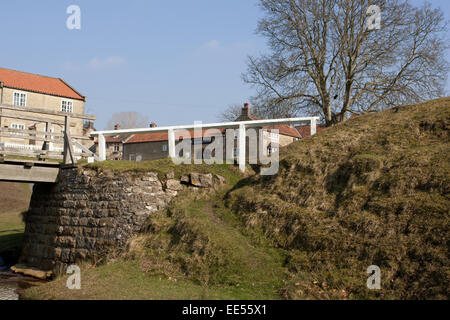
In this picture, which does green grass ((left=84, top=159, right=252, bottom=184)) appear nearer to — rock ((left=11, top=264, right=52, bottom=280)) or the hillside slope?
the hillside slope

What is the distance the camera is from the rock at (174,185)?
12.5 m

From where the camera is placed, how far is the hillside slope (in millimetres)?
7422

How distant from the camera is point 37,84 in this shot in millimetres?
45500

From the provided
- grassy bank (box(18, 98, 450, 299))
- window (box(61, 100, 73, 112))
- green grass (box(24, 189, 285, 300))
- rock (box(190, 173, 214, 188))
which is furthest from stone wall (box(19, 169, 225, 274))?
window (box(61, 100, 73, 112))

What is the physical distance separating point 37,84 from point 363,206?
44619 mm

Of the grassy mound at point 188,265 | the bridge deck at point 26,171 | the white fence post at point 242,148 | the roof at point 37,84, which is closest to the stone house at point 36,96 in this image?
the roof at point 37,84

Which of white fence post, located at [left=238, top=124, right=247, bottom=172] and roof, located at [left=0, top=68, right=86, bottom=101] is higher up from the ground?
roof, located at [left=0, top=68, right=86, bottom=101]

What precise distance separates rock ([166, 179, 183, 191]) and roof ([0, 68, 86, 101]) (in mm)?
37323

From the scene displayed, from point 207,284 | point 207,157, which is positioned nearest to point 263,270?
point 207,284

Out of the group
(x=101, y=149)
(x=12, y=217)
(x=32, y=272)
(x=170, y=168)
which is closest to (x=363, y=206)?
(x=170, y=168)

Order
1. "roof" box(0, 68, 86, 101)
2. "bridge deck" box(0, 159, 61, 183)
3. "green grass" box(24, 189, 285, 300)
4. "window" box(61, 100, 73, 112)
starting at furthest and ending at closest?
"window" box(61, 100, 73, 112) → "roof" box(0, 68, 86, 101) → "bridge deck" box(0, 159, 61, 183) → "green grass" box(24, 189, 285, 300)

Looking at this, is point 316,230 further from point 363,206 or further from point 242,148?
point 242,148

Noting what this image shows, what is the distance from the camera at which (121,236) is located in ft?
38.4

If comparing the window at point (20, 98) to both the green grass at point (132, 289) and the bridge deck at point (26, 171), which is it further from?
the green grass at point (132, 289)
